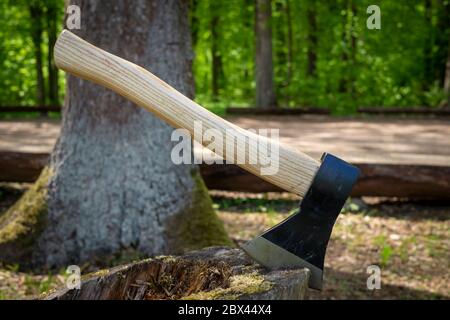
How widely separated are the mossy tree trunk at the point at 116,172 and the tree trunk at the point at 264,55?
8.81 meters

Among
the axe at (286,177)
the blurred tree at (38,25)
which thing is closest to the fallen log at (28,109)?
the blurred tree at (38,25)

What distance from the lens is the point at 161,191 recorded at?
15.7 ft

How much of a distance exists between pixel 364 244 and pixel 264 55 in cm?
895

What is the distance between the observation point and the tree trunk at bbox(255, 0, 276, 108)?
1331 centimetres

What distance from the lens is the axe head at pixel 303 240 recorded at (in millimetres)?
2281

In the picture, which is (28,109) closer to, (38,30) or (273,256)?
(38,30)

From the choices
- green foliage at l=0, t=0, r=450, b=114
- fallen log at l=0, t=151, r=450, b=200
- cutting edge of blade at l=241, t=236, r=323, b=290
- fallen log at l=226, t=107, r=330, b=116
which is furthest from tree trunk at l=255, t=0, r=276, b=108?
cutting edge of blade at l=241, t=236, r=323, b=290

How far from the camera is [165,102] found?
236cm

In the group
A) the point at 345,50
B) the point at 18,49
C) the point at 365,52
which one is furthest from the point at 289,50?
the point at 18,49

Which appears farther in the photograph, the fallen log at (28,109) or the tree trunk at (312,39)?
the tree trunk at (312,39)

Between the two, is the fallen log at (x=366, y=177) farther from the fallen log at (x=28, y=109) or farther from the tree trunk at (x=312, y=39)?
the tree trunk at (x=312, y=39)

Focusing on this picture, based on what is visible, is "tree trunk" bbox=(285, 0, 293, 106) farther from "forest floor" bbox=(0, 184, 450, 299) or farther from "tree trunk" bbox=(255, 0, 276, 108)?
"forest floor" bbox=(0, 184, 450, 299)

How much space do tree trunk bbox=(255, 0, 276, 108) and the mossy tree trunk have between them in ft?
28.9
